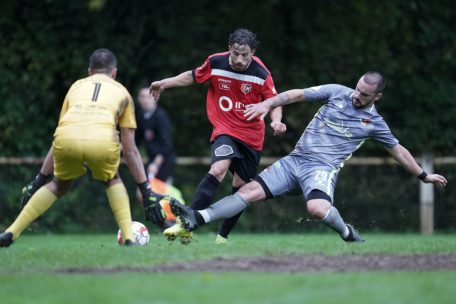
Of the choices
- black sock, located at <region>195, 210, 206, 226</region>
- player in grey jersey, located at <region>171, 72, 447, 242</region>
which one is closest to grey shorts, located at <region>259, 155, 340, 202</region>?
player in grey jersey, located at <region>171, 72, 447, 242</region>

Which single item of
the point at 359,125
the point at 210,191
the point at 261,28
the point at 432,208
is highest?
the point at 261,28

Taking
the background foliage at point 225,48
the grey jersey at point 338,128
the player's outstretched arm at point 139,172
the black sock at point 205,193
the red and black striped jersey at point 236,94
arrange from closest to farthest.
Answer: the player's outstretched arm at point 139,172 < the grey jersey at point 338,128 < the black sock at point 205,193 < the red and black striped jersey at point 236,94 < the background foliage at point 225,48

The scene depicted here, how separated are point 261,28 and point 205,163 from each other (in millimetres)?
3213

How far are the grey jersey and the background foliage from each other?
328 inches

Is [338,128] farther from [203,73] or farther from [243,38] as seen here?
[203,73]

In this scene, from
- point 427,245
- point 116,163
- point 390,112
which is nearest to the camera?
point 116,163

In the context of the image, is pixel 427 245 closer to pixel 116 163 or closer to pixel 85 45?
pixel 116 163

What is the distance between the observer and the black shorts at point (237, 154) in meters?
10.2

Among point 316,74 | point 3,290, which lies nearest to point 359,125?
point 3,290

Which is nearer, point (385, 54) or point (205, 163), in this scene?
point (205, 163)

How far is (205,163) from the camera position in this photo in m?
17.9

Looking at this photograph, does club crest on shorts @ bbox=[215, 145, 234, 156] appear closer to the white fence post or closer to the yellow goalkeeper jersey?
the yellow goalkeeper jersey

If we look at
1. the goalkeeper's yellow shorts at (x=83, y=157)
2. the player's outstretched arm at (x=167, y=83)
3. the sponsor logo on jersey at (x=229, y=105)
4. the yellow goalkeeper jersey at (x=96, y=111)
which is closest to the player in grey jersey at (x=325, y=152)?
the sponsor logo on jersey at (x=229, y=105)

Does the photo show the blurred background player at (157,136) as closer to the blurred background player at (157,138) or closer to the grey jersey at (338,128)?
the blurred background player at (157,138)
